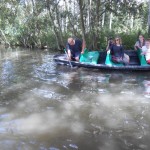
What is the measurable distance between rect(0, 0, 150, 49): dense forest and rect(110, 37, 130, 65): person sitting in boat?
373cm

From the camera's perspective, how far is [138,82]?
29.2 feet

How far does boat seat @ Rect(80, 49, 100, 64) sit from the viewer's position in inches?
444

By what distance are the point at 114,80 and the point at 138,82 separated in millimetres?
777

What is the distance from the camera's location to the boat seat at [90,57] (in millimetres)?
11266

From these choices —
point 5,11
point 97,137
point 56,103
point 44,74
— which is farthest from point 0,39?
point 97,137

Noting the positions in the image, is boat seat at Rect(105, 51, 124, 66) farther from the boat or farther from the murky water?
the murky water

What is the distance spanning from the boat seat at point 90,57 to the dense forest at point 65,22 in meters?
3.05

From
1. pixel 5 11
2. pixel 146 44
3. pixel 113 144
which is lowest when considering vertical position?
pixel 113 144

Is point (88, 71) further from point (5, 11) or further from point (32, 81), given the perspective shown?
point (5, 11)

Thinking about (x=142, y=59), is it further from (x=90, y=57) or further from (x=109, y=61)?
(x=90, y=57)

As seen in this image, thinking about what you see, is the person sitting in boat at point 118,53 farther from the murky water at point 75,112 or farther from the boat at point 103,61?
the murky water at point 75,112

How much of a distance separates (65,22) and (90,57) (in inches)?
471

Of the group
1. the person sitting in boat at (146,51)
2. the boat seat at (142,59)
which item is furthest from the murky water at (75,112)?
the person sitting in boat at (146,51)

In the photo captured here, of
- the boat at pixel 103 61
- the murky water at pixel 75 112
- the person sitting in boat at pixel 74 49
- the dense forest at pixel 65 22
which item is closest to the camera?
the murky water at pixel 75 112
